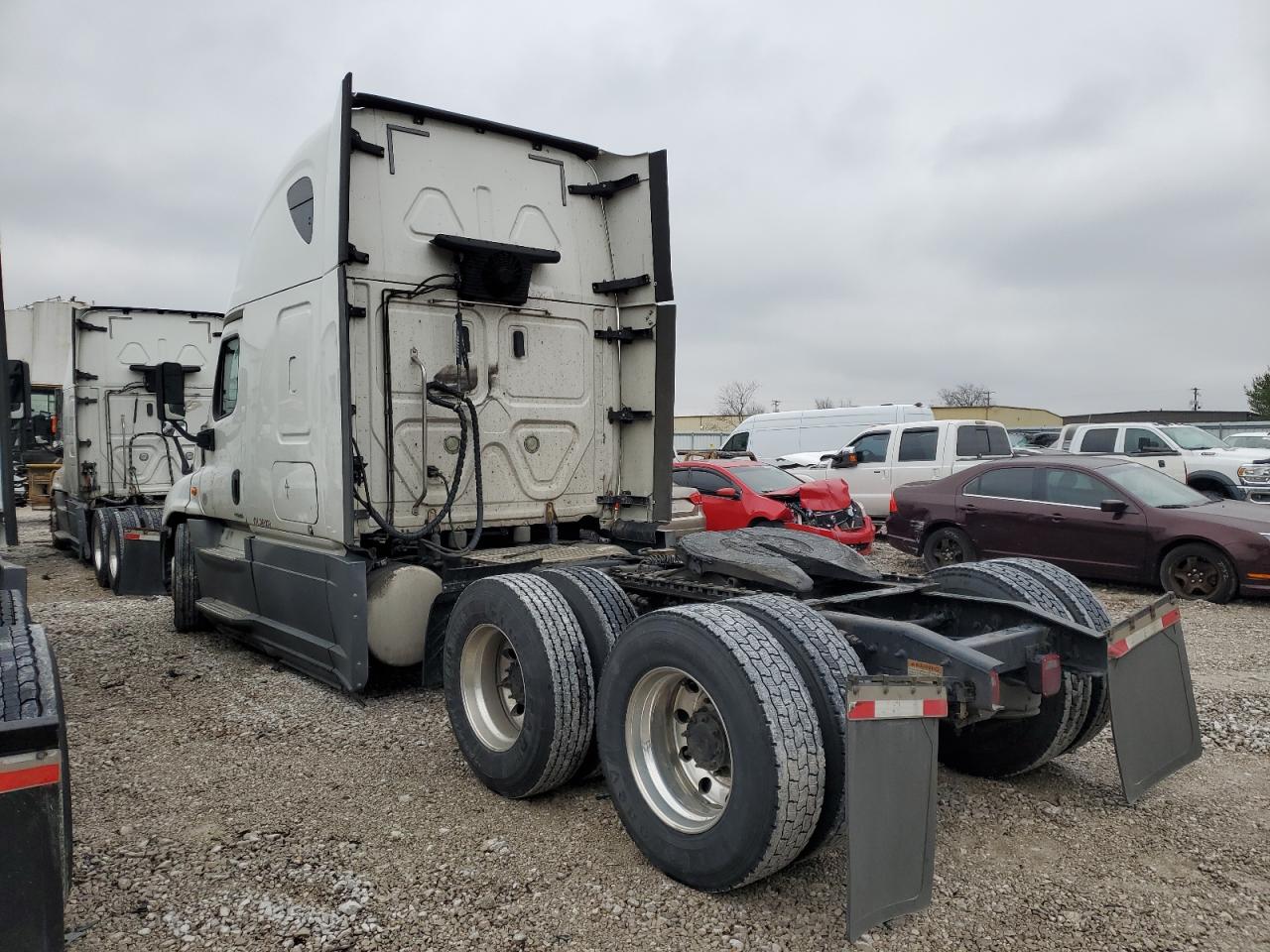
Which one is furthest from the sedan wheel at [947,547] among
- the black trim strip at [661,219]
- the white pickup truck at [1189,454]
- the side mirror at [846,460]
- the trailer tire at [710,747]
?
the trailer tire at [710,747]

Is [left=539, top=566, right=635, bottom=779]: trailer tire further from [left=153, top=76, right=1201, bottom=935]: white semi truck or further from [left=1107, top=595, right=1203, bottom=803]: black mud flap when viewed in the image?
[left=1107, top=595, right=1203, bottom=803]: black mud flap

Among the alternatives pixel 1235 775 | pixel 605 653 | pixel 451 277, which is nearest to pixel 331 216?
pixel 451 277

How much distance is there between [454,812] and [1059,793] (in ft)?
8.84

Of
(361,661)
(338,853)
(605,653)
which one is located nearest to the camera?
(338,853)

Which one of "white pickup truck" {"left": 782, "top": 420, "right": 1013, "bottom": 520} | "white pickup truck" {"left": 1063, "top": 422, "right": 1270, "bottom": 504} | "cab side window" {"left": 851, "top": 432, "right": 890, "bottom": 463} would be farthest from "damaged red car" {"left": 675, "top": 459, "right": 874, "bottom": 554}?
"white pickup truck" {"left": 1063, "top": 422, "right": 1270, "bottom": 504}

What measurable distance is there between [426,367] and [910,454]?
428 inches

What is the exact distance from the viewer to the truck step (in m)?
6.55

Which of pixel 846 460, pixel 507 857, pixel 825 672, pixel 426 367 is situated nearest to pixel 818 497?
pixel 846 460

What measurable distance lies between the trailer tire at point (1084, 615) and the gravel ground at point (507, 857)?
Answer: 1.05 ft

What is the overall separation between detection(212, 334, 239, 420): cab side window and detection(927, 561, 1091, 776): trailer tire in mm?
5200

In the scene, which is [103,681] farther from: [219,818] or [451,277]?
[451,277]

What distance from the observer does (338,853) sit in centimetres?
360

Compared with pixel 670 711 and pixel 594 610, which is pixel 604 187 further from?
pixel 670 711

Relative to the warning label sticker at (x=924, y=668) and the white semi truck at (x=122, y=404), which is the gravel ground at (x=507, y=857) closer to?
the warning label sticker at (x=924, y=668)
